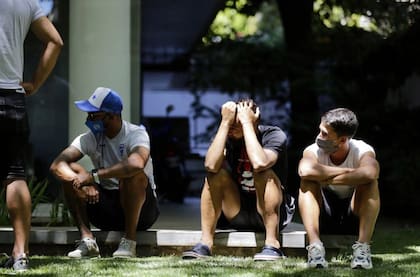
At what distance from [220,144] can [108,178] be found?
0.71m

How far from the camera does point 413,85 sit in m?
10.0

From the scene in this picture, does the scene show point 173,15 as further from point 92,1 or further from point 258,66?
point 92,1

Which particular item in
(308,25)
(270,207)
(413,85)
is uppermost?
(308,25)

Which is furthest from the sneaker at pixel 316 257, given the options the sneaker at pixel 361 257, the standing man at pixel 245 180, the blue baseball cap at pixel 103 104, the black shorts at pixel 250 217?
the blue baseball cap at pixel 103 104

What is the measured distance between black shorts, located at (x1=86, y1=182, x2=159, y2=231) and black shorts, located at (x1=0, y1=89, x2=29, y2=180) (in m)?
0.68

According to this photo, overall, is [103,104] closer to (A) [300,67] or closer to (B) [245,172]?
(B) [245,172]

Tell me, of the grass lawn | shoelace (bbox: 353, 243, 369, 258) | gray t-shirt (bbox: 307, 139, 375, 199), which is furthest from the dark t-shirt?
shoelace (bbox: 353, 243, 369, 258)

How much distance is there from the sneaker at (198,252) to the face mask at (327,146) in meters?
0.87

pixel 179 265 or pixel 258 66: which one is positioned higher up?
pixel 258 66

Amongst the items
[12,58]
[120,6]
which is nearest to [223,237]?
[12,58]

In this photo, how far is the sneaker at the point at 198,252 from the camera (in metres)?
4.61

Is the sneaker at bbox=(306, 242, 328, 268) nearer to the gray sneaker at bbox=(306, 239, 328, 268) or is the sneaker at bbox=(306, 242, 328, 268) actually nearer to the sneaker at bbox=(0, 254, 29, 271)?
the gray sneaker at bbox=(306, 239, 328, 268)

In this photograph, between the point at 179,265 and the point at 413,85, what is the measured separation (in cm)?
634

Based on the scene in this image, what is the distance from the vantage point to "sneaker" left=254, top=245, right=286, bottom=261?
454 cm
